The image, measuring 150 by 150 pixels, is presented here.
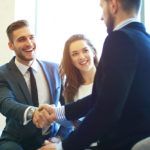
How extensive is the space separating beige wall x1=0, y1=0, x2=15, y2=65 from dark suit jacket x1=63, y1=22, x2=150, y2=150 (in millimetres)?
2151

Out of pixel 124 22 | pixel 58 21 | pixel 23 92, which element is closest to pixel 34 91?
pixel 23 92

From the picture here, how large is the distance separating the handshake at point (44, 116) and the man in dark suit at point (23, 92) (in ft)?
0.10

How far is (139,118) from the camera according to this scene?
1.50 meters

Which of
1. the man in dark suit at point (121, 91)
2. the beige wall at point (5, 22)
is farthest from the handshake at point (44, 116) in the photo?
the beige wall at point (5, 22)

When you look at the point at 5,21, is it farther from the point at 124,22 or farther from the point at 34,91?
the point at 124,22

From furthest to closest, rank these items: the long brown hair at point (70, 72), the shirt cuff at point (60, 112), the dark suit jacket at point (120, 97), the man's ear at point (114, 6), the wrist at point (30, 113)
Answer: the long brown hair at point (70, 72)
the wrist at point (30, 113)
the shirt cuff at point (60, 112)
the man's ear at point (114, 6)
the dark suit jacket at point (120, 97)

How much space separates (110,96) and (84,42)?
128 cm

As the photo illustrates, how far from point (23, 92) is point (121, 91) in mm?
1230

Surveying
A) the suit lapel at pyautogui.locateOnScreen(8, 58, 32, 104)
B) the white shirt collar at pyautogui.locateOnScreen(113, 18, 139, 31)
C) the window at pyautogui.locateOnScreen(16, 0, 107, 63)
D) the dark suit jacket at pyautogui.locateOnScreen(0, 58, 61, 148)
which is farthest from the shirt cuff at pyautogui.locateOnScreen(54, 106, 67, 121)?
the window at pyautogui.locateOnScreen(16, 0, 107, 63)

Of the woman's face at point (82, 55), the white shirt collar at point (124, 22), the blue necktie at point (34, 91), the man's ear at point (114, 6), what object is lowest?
the blue necktie at point (34, 91)

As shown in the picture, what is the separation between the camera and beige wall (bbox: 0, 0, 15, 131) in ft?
11.5

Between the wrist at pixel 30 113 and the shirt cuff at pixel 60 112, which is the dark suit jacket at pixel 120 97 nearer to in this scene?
the shirt cuff at pixel 60 112

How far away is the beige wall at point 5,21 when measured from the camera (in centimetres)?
350

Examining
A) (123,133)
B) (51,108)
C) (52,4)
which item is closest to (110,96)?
(123,133)
